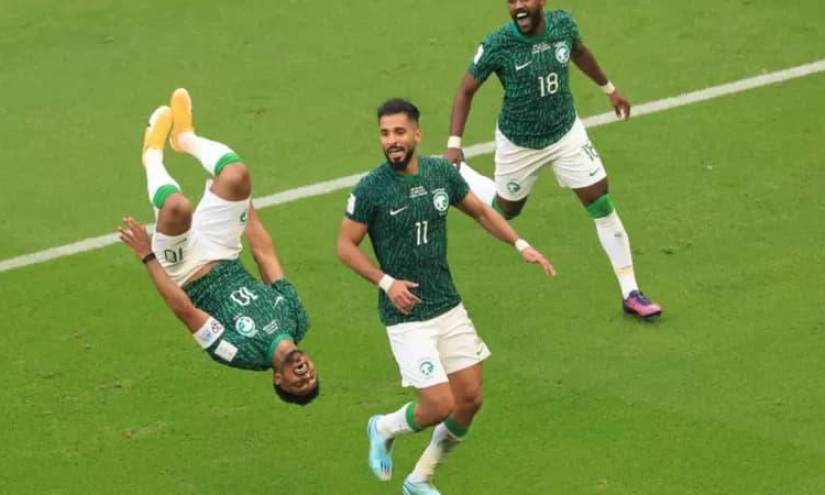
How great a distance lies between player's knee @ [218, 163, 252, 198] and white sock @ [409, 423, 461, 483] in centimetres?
218

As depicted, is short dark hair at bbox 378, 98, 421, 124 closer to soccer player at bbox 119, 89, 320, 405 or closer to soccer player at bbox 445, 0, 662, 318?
soccer player at bbox 119, 89, 320, 405


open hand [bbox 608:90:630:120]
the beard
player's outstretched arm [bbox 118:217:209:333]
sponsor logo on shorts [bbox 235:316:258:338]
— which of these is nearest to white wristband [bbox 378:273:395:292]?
the beard

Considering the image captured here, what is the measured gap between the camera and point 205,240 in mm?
13773

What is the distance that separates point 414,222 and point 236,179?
5.51 ft

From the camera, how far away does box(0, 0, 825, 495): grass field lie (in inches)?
547

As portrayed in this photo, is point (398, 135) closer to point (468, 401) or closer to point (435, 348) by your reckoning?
point (435, 348)

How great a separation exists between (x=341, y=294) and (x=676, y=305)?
2731 mm

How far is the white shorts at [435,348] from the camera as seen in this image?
1275cm

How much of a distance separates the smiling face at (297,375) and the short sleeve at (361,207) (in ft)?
3.26

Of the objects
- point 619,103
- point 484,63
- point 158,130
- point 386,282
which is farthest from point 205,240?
point 619,103

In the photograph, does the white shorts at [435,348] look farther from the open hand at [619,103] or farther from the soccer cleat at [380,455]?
the open hand at [619,103]

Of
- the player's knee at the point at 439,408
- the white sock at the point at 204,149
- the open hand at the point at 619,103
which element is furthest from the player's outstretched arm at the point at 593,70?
the player's knee at the point at 439,408

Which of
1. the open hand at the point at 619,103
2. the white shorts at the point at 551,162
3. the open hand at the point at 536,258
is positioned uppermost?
the open hand at the point at 536,258

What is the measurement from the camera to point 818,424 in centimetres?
1390
